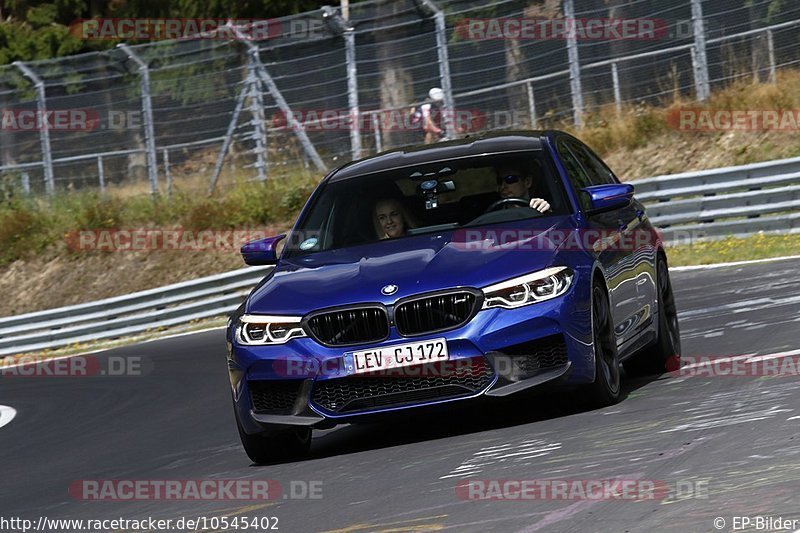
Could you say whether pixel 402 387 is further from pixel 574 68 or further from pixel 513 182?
pixel 574 68

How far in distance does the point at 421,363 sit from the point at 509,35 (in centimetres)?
1685

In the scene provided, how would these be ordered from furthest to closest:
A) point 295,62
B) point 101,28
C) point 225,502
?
1. point 101,28
2. point 295,62
3. point 225,502

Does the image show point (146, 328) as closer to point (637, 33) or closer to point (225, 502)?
point (637, 33)

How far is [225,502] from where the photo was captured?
7051 millimetres

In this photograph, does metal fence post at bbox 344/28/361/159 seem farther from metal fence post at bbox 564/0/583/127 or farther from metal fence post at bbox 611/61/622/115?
metal fence post at bbox 611/61/622/115

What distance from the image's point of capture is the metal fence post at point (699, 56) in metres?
22.7

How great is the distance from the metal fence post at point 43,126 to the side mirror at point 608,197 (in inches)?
734

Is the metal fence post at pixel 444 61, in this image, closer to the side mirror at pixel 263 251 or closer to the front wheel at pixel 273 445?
the side mirror at pixel 263 251

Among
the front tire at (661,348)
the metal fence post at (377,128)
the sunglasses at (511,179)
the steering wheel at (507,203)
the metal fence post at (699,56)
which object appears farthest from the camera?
the metal fence post at (377,128)

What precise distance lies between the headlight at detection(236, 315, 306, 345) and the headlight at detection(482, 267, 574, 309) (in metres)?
0.93

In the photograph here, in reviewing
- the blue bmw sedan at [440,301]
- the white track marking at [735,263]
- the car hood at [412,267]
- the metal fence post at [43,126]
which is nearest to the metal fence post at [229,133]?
the metal fence post at [43,126]

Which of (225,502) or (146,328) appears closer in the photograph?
(225,502)

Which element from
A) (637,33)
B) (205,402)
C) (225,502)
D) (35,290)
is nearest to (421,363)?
(225,502)

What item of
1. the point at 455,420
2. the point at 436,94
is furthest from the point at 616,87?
the point at 455,420
